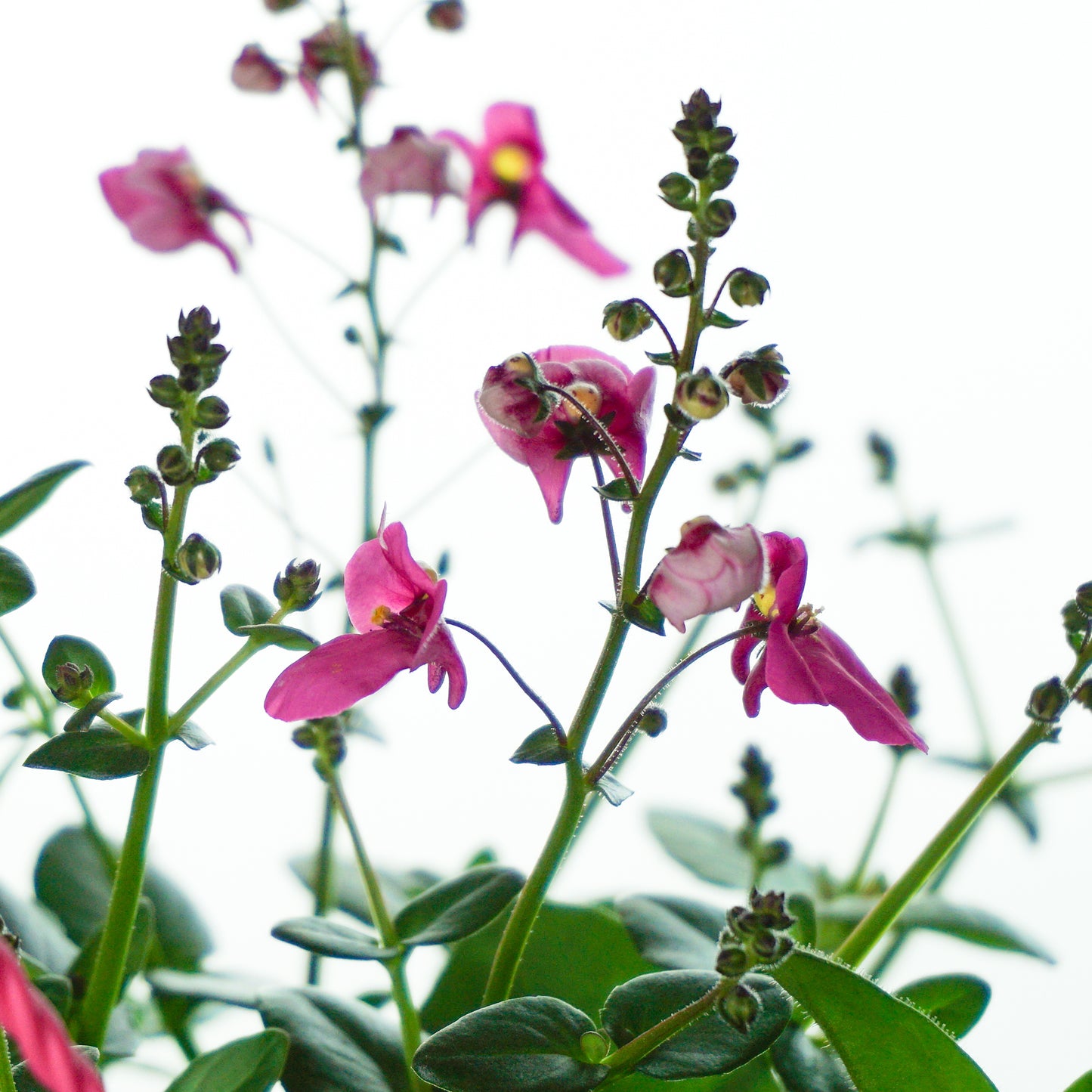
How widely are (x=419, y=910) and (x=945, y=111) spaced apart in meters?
0.98

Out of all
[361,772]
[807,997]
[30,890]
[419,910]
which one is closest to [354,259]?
[361,772]

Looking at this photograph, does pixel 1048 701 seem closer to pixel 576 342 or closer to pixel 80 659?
pixel 80 659

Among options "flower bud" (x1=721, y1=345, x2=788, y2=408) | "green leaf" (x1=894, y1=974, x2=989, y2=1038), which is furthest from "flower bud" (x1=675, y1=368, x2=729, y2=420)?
"green leaf" (x1=894, y1=974, x2=989, y2=1038)

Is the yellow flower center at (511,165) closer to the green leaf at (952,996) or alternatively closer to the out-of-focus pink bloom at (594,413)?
the out-of-focus pink bloom at (594,413)

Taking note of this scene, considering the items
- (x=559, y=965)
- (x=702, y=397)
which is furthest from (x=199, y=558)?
(x=559, y=965)

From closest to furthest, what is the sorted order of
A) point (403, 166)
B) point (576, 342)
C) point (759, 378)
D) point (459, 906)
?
point (759, 378) < point (459, 906) < point (403, 166) < point (576, 342)

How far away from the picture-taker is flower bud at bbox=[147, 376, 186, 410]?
30 cm

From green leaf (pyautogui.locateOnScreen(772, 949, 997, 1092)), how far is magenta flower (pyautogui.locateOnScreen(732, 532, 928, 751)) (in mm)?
58

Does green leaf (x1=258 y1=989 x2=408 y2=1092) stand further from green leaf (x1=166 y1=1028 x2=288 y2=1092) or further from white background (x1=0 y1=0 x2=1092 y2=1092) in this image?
white background (x1=0 y1=0 x2=1092 y2=1092)

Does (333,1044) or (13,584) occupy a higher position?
(13,584)

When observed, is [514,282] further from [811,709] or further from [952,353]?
[952,353]

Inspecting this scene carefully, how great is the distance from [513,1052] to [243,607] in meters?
0.14

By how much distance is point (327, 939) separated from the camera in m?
0.36

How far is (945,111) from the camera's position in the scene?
3.71 ft
